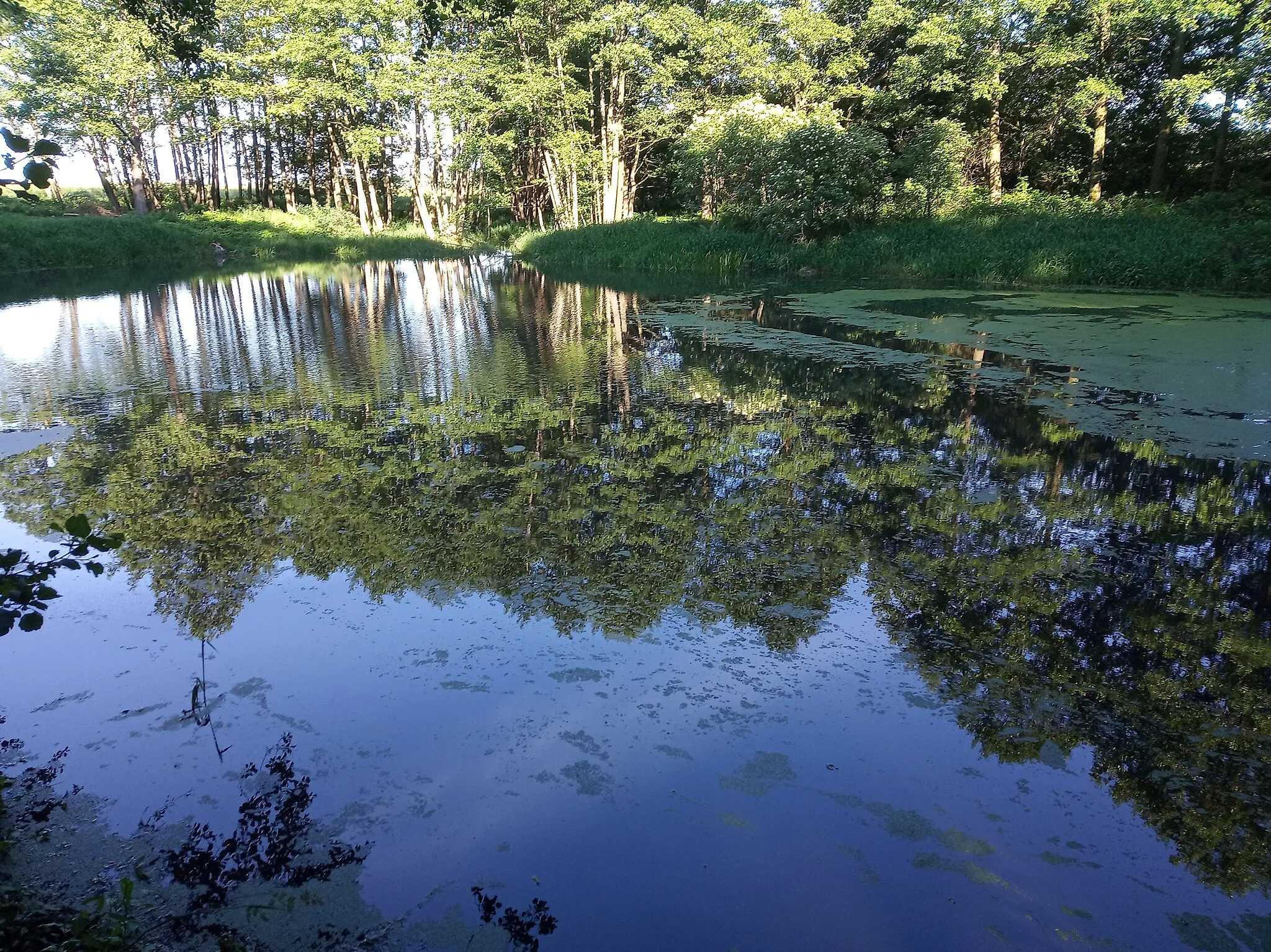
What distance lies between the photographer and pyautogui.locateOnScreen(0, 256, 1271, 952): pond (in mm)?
1929

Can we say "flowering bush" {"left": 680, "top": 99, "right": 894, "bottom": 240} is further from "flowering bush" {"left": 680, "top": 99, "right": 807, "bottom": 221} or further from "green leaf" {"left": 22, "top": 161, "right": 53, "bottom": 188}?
"green leaf" {"left": 22, "top": 161, "right": 53, "bottom": 188}

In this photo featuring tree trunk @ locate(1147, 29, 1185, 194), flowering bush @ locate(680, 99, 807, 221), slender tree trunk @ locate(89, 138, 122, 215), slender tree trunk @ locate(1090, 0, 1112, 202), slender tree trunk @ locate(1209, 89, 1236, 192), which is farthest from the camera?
slender tree trunk @ locate(89, 138, 122, 215)

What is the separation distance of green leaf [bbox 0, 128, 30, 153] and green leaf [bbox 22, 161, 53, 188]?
0.03 meters

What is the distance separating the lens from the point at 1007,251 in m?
15.0

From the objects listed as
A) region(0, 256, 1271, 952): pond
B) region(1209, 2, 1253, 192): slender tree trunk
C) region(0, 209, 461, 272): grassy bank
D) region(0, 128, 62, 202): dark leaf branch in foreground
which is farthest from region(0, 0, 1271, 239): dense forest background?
region(0, 128, 62, 202): dark leaf branch in foreground

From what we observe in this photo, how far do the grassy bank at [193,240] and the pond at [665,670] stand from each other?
63.7ft

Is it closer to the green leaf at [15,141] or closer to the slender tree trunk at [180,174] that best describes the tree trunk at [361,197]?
the slender tree trunk at [180,174]

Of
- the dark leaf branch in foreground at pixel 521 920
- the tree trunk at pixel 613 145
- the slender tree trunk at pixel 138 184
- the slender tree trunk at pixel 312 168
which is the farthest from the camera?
the slender tree trunk at pixel 312 168

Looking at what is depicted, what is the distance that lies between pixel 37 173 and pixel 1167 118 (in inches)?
922

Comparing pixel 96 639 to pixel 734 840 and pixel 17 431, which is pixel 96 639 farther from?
pixel 17 431

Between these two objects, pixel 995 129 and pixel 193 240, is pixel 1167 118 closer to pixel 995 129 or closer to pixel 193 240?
pixel 995 129

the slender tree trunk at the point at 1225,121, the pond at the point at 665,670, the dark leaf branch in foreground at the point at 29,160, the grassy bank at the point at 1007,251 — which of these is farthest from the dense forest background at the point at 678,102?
the dark leaf branch in foreground at the point at 29,160

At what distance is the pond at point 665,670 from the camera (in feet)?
6.33

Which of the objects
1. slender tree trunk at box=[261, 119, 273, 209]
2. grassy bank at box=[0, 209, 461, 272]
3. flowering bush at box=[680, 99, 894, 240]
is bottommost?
grassy bank at box=[0, 209, 461, 272]
